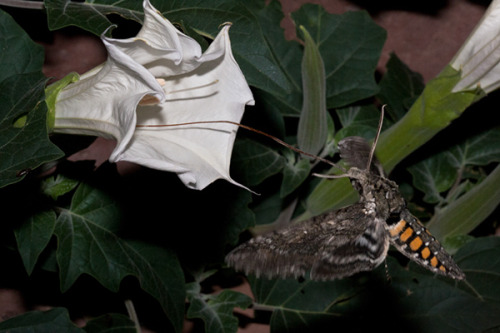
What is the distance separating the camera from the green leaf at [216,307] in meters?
1.21

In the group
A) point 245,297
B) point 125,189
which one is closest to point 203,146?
point 125,189

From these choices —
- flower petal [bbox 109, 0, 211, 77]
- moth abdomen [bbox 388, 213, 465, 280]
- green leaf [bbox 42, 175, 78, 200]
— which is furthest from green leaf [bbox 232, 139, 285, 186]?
flower petal [bbox 109, 0, 211, 77]

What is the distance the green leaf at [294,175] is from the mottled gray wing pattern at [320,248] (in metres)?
0.43

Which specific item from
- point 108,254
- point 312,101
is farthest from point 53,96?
point 312,101

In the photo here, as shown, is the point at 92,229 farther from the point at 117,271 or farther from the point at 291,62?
the point at 291,62

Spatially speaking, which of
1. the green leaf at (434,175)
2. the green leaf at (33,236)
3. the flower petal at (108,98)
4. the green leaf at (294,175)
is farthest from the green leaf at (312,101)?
the green leaf at (33,236)

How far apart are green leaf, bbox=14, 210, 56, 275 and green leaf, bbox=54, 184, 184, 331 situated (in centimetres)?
6

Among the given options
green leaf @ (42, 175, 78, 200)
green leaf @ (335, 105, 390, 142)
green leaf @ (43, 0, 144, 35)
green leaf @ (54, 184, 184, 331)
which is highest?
green leaf @ (43, 0, 144, 35)

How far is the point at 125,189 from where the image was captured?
3.70 ft

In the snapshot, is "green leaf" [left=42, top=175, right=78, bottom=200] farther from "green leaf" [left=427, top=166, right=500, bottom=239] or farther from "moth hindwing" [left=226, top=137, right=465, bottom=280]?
"green leaf" [left=427, top=166, right=500, bottom=239]

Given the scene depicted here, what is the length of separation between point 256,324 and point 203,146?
0.82 m

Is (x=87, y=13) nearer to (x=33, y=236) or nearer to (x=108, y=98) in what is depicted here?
(x=108, y=98)

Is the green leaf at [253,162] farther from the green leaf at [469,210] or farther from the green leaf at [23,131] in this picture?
the green leaf at [23,131]

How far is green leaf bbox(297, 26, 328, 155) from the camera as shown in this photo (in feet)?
3.48
